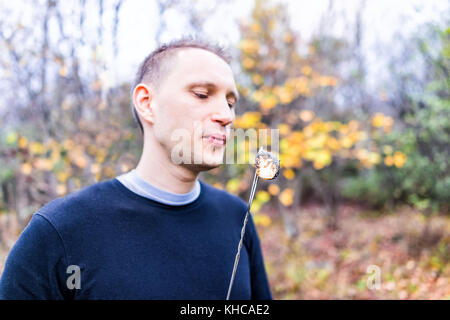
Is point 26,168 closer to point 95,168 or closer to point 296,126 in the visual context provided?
point 95,168

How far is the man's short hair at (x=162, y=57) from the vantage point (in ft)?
4.58

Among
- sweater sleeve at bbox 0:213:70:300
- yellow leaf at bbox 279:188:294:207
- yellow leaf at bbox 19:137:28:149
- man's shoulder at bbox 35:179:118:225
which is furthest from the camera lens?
yellow leaf at bbox 279:188:294:207

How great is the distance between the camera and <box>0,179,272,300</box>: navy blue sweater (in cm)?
109

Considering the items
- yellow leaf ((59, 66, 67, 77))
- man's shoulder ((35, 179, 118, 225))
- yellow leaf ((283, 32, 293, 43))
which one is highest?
yellow leaf ((283, 32, 293, 43))

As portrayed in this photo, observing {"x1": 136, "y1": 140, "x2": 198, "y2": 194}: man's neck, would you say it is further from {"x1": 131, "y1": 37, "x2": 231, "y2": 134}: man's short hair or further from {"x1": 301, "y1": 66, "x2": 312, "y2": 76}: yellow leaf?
{"x1": 301, "y1": 66, "x2": 312, "y2": 76}: yellow leaf

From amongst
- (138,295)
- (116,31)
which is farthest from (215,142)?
(116,31)

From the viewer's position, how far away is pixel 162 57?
4.70ft

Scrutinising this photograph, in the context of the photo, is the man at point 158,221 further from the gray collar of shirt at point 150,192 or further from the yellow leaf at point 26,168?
the yellow leaf at point 26,168

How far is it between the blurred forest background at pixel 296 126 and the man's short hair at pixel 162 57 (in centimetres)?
149

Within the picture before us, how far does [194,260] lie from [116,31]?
7.29 feet

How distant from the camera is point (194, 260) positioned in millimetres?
1319

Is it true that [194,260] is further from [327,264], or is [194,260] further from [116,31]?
[327,264]

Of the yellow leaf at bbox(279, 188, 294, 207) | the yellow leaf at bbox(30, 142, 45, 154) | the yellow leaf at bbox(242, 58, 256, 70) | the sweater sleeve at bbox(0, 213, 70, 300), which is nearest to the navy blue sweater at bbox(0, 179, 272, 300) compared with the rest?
the sweater sleeve at bbox(0, 213, 70, 300)
